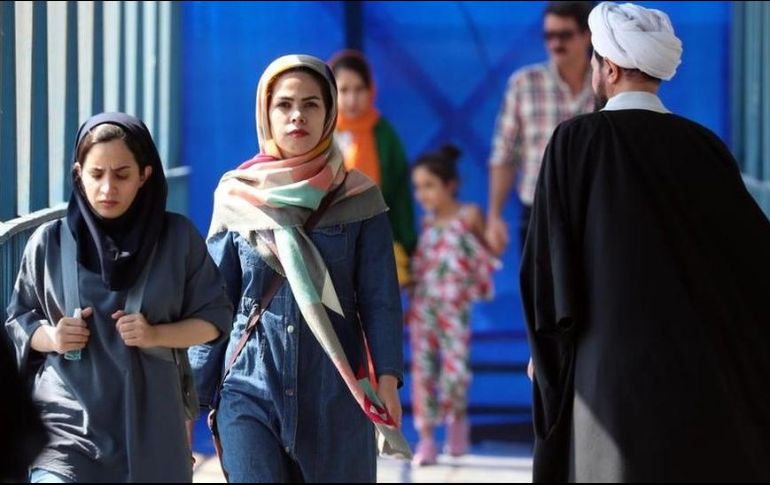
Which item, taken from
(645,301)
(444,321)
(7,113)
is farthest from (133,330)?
(444,321)

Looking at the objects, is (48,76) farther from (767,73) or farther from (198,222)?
(767,73)

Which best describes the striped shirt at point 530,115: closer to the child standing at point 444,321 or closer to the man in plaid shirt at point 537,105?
the man in plaid shirt at point 537,105

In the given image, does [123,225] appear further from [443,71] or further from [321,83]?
[443,71]

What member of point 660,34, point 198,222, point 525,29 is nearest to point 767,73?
point 525,29

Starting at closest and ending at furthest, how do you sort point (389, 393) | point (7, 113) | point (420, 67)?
point (389, 393), point (7, 113), point (420, 67)

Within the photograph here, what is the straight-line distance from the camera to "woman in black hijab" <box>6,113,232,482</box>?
4078mm

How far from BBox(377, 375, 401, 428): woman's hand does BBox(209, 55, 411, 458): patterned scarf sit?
2cm

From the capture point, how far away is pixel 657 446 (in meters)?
4.12

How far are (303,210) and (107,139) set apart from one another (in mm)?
752

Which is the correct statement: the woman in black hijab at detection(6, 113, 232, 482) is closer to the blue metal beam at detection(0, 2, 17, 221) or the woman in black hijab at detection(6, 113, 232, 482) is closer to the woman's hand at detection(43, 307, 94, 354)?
the woman's hand at detection(43, 307, 94, 354)

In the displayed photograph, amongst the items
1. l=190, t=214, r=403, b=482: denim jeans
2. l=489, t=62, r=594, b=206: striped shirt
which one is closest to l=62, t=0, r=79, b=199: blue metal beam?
l=190, t=214, r=403, b=482: denim jeans

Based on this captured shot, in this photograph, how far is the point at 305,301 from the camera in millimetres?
4598

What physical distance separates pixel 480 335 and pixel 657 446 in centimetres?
436

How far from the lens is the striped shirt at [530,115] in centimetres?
825
